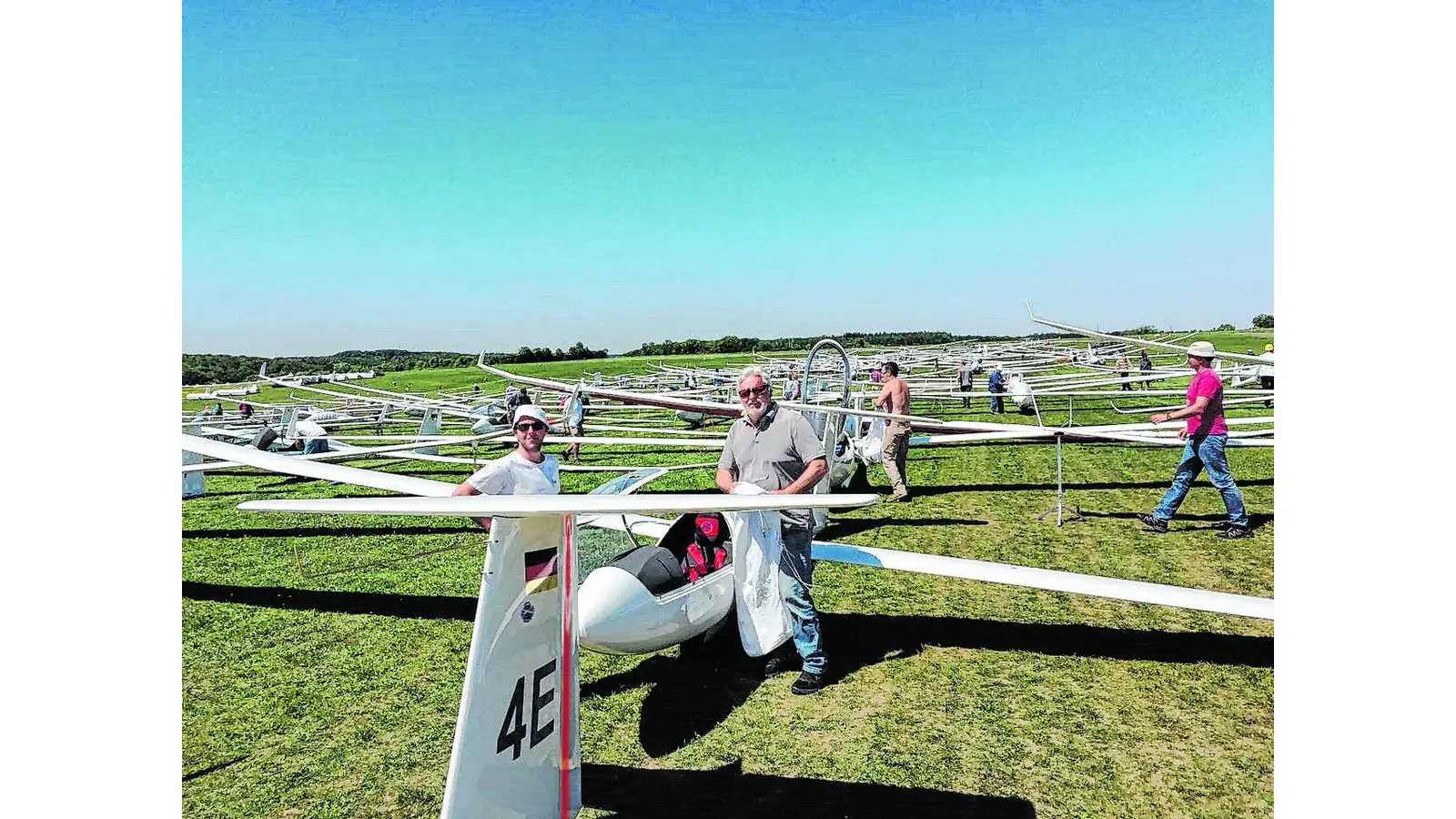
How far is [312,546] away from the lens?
886 centimetres

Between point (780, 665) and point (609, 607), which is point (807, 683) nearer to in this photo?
point (780, 665)

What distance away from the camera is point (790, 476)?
4.69 meters

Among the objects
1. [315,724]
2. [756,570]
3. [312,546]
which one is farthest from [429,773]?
[312,546]

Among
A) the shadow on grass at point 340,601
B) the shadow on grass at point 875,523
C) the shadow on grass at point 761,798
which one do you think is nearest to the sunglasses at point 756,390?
the shadow on grass at point 761,798

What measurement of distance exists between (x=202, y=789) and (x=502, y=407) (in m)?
19.4

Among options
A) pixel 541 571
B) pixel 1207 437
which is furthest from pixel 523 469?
pixel 1207 437

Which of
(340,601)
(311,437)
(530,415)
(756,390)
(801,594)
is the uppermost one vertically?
(756,390)

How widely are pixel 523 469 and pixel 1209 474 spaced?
23.0 ft

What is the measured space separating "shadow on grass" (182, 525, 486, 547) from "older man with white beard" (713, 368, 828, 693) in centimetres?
564

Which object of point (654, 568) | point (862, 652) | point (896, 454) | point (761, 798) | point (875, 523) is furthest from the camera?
point (896, 454)

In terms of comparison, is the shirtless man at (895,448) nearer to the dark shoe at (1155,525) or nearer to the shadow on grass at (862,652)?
the dark shoe at (1155,525)

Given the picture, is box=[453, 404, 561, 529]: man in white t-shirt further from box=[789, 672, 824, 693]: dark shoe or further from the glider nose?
box=[789, 672, 824, 693]: dark shoe

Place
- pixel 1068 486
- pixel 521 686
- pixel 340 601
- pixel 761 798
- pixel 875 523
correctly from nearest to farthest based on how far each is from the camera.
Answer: pixel 521 686 → pixel 761 798 → pixel 340 601 → pixel 875 523 → pixel 1068 486
